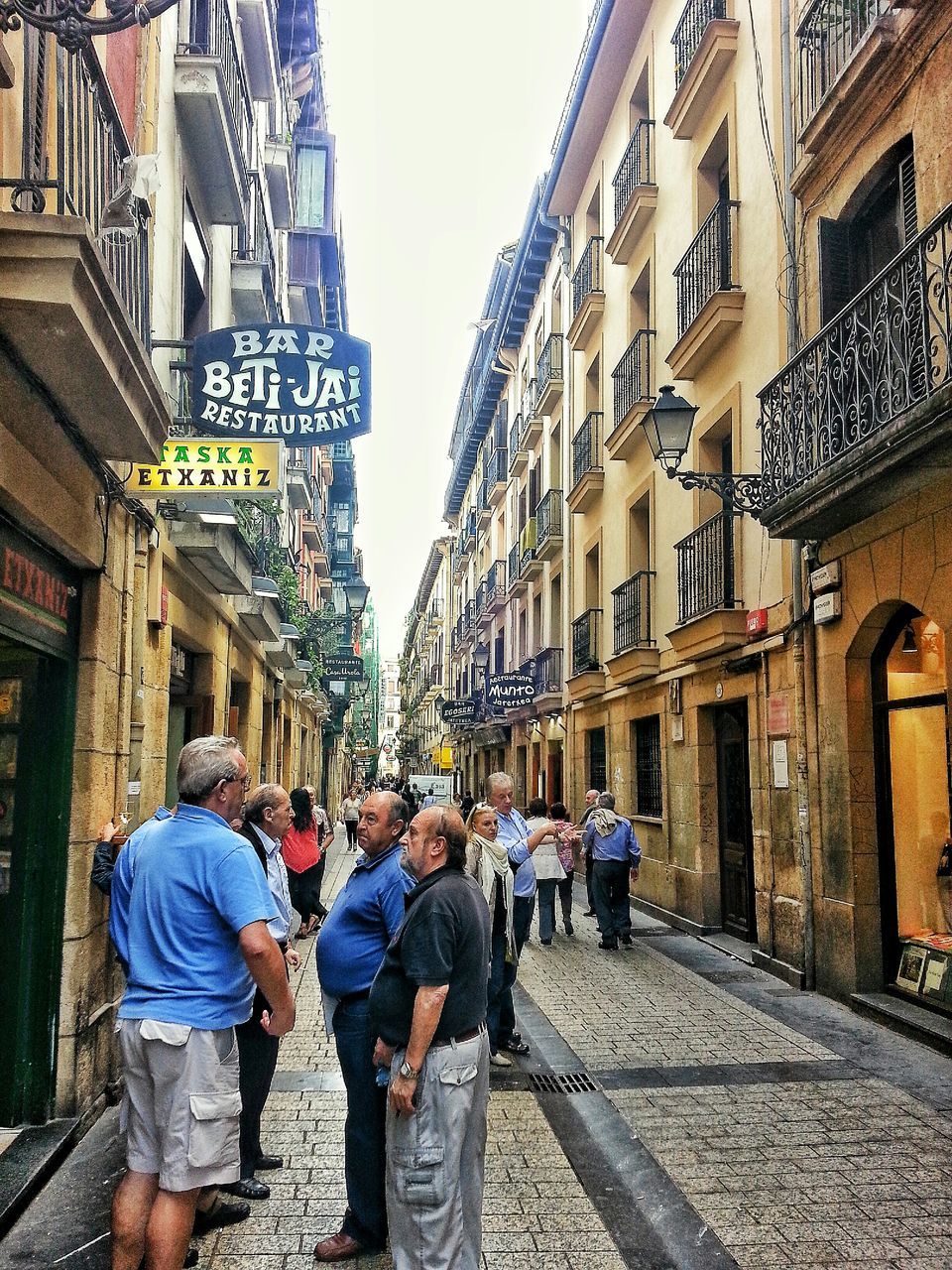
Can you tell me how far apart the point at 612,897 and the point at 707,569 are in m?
4.00

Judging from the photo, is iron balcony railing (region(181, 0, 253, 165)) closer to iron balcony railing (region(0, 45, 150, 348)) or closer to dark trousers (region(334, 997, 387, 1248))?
iron balcony railing (region(0, 45, 150, 348))

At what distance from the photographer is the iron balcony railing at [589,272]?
1861 cm

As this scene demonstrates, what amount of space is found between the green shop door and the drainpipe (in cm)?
641

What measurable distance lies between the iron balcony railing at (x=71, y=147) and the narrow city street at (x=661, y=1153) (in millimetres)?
4246

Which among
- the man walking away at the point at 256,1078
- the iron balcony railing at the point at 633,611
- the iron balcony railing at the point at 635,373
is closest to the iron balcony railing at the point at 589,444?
the iron balcony railing at the point at 635,373

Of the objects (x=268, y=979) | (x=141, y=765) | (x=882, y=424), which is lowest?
(x=268, y=979)

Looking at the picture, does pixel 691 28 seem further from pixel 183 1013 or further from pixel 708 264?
pixel 183 1013

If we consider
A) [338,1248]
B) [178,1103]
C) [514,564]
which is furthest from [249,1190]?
[514,564]

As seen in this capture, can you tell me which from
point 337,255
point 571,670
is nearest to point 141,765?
point 571,670

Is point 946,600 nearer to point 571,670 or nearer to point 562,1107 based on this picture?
point 562,1107

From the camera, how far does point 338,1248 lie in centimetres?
391

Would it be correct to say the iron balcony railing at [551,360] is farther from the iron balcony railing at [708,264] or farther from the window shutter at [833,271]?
the window shutter at [833,271]

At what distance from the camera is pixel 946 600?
279 inches

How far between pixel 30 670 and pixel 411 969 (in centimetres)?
323
